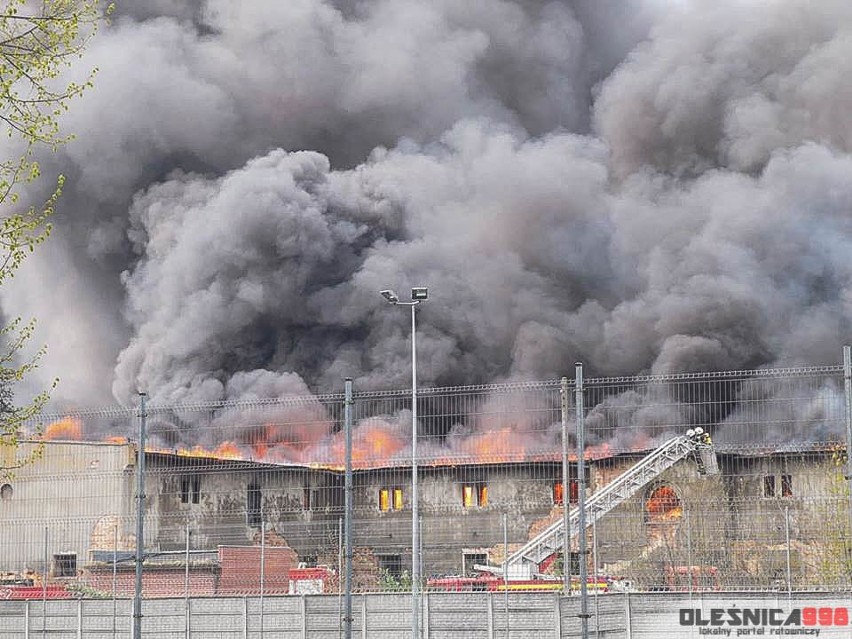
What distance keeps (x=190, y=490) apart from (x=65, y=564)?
5913 mm

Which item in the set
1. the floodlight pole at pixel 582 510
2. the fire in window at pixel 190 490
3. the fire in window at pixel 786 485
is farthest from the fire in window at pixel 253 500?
the floodlight pole at pixel 582 510

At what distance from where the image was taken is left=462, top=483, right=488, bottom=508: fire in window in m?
25.9

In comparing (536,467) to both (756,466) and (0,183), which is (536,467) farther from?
(0,183)

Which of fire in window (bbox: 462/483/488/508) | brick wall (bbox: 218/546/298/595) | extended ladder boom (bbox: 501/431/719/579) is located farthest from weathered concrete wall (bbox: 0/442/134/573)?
extended ladder boom (bbox: 501/431/719/579)

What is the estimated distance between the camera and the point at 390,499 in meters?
29.0

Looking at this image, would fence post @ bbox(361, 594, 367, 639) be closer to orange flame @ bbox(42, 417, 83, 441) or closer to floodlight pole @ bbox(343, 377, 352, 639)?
floodlight pole @ bbox(343, 377, 352, 639)

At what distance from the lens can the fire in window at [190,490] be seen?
2600 cm

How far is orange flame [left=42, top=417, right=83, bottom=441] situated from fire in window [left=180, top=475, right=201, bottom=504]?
5.06 meters

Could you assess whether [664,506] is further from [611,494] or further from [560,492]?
[611,494]

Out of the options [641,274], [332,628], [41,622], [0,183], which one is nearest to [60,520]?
[41,622]

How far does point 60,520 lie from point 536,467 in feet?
31.5

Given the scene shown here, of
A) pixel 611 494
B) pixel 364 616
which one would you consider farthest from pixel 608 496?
pixel 364 616

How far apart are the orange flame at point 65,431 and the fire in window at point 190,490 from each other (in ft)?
16.6

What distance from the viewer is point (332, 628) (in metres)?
20.7
